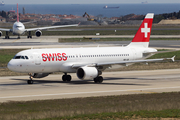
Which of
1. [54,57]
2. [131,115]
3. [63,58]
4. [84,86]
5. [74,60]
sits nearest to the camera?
[131,115]

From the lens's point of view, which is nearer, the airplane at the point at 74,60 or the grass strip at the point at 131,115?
the grass strip at the point at 131,115

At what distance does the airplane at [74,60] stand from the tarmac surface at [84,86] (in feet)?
4.52

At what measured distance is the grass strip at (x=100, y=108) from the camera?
2123cm

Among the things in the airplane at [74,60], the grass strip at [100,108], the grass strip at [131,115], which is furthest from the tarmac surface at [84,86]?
the grass strip at [131,115]

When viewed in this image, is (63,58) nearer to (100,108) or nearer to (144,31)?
(144,31)

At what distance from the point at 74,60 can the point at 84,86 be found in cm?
400

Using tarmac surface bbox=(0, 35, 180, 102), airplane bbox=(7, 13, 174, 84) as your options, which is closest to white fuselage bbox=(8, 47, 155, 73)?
airplane bbox=(7, 13, 174, 84)

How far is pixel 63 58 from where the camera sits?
37.9 m

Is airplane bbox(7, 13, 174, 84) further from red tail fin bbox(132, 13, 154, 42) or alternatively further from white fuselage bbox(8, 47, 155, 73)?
red tail fin bbox(132, 13, 154, 42)

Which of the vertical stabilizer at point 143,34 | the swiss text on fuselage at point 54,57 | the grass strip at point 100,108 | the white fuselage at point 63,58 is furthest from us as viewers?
the vertical stabilizer at point 143,34

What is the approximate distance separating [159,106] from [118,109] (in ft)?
10.3

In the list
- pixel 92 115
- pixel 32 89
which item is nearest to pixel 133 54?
pixel 32 89

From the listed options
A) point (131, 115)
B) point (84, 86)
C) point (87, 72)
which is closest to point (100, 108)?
point (131, 115)

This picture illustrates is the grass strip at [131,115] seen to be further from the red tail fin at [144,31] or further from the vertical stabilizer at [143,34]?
the red tail fin at [144,31]
